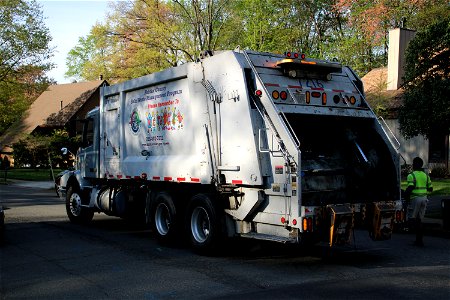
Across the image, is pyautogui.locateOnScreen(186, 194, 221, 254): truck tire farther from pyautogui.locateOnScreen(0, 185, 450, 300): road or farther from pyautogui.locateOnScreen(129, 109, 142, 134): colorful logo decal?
pyautogui.locateOnScreen(129, 109, 142, 134): colorful logo decal

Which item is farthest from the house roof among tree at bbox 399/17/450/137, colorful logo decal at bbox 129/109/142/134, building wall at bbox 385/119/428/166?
colorful logo decal at bbox 129/109/142/134

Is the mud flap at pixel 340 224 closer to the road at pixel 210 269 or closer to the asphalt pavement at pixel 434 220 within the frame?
the road at pixel 210 269

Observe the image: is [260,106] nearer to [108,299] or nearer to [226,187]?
[226,187]

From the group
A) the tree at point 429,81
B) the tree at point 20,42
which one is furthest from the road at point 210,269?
the tree at point 20,42

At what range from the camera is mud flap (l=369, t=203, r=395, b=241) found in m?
8.05

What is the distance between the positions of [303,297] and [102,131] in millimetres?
7647

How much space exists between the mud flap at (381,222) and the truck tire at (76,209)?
724cm

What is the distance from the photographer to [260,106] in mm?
8125

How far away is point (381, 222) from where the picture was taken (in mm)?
8094

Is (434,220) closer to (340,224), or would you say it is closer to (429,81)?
(429,81)

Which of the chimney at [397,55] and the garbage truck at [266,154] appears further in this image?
the chimney at [397,55]

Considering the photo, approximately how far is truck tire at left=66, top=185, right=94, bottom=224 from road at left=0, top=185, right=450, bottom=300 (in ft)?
5.34

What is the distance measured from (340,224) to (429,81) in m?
7.42

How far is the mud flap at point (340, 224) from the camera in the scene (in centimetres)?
750
